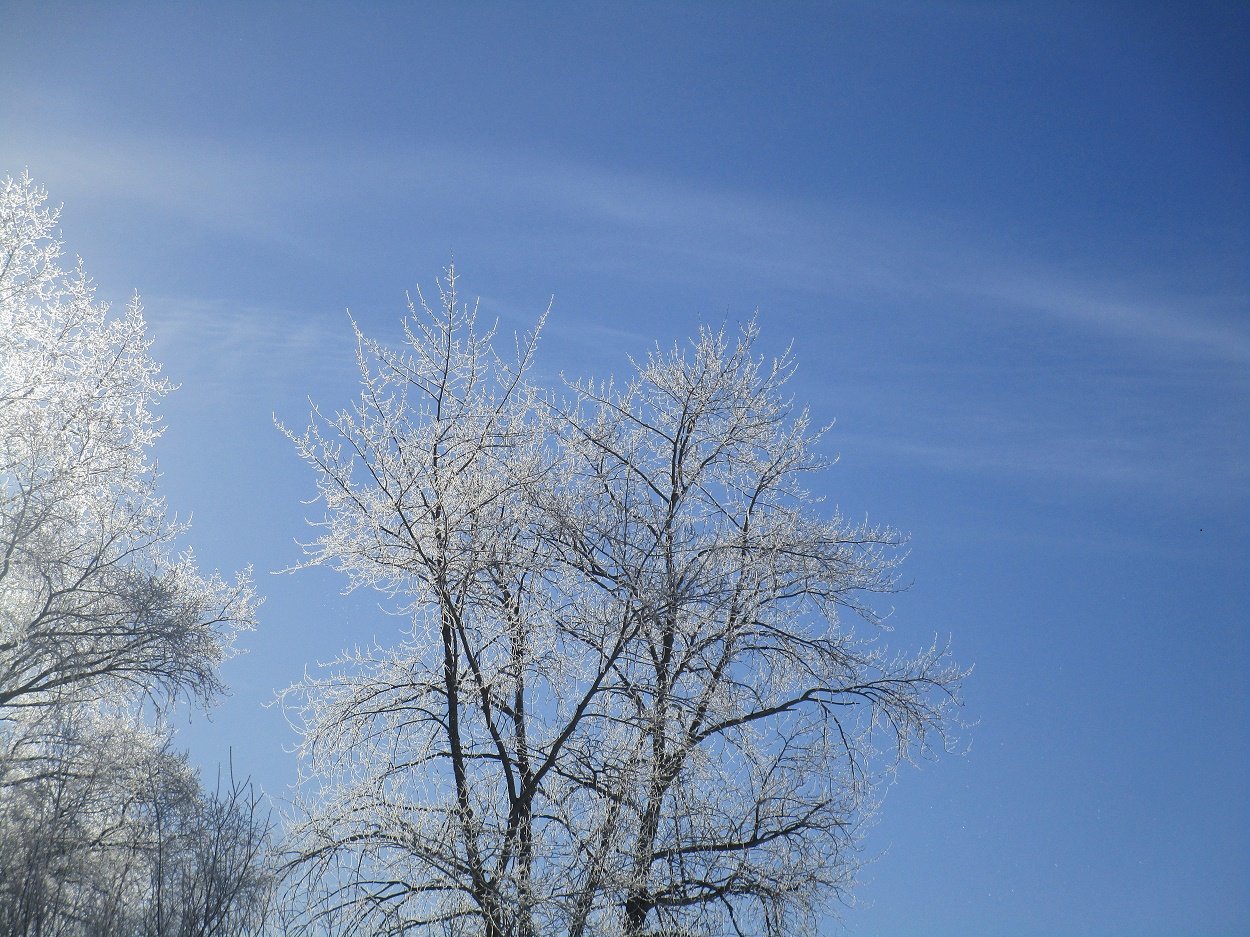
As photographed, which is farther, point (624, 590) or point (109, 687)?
point (109, 687)

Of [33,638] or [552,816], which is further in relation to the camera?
[33,638]

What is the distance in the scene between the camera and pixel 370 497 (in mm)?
13023

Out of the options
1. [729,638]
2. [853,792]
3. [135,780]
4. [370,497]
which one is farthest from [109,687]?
[853,792]

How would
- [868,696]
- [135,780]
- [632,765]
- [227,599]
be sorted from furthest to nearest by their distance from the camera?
[227,599] < [135,780] < [868,696] < [632,765]

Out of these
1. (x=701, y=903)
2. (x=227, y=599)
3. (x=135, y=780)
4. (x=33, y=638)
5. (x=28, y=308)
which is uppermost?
(x=28, y=308)

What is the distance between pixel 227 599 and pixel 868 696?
35.3ft

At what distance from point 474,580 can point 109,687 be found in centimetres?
824

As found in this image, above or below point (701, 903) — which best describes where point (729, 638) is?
above

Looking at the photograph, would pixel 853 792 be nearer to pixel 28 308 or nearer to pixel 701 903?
pixel 701 903

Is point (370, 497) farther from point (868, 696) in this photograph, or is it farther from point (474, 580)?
point (868, 696)

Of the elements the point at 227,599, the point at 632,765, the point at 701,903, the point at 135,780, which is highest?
the point at 227,599

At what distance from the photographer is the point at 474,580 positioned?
12984mm

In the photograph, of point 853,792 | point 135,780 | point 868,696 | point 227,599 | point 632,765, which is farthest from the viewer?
point 227,599

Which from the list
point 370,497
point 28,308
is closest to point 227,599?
point 28,308
